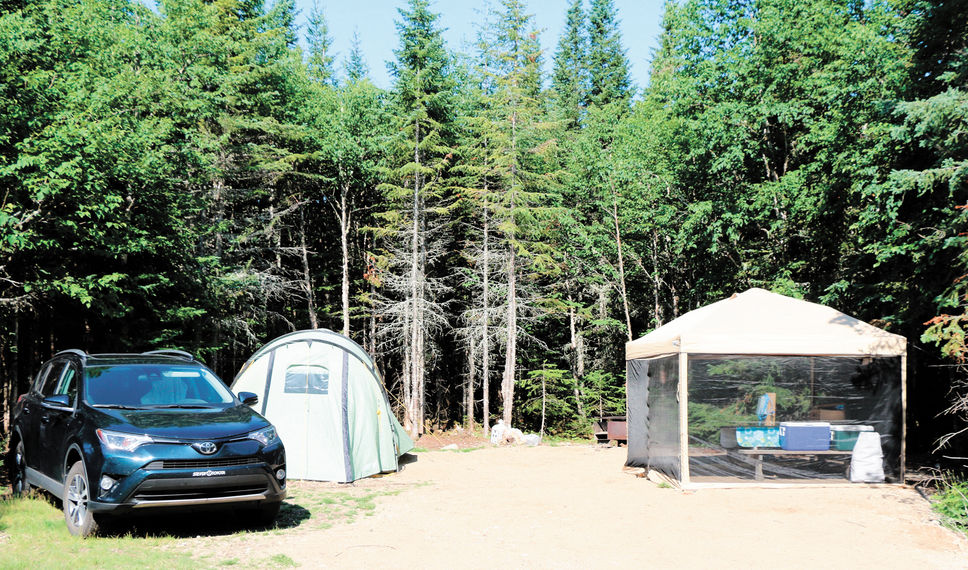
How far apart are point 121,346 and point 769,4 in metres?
17.6

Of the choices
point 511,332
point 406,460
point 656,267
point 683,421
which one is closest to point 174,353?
point 406,460

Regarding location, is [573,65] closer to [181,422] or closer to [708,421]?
[708,421]

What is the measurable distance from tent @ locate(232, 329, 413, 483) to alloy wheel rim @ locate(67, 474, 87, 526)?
4.43 m

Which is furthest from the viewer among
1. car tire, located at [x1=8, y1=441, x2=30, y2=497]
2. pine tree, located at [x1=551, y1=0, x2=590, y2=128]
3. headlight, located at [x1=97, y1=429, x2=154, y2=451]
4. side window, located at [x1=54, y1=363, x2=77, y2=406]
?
pine tree, located at [x1=551, y1=0, x2=590, y2=128]

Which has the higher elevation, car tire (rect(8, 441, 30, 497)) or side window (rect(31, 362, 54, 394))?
side window (rect(31, 362, 54, 394))

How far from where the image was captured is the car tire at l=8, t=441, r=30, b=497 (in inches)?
299

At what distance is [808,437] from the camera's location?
367 inches

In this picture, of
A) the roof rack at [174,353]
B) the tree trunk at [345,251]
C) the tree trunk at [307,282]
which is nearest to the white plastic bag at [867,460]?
the roof rack at [174,353]

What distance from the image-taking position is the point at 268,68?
19.6m

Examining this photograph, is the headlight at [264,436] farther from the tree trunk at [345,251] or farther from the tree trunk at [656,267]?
the tree trunk at [656,267]

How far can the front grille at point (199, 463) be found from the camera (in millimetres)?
5613

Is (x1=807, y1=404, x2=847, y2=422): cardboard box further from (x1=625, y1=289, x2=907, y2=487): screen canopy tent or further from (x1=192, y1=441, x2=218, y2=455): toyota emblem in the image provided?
(x1=192, y1=441, x2=218, y2=455): toyota emblem

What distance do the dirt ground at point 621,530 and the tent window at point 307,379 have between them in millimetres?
1691

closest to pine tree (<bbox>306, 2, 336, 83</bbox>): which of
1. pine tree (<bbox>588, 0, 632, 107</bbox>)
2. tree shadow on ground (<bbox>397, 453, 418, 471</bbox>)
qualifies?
pine tree (<bbox>588, 0, 632, 107</bbox>)
